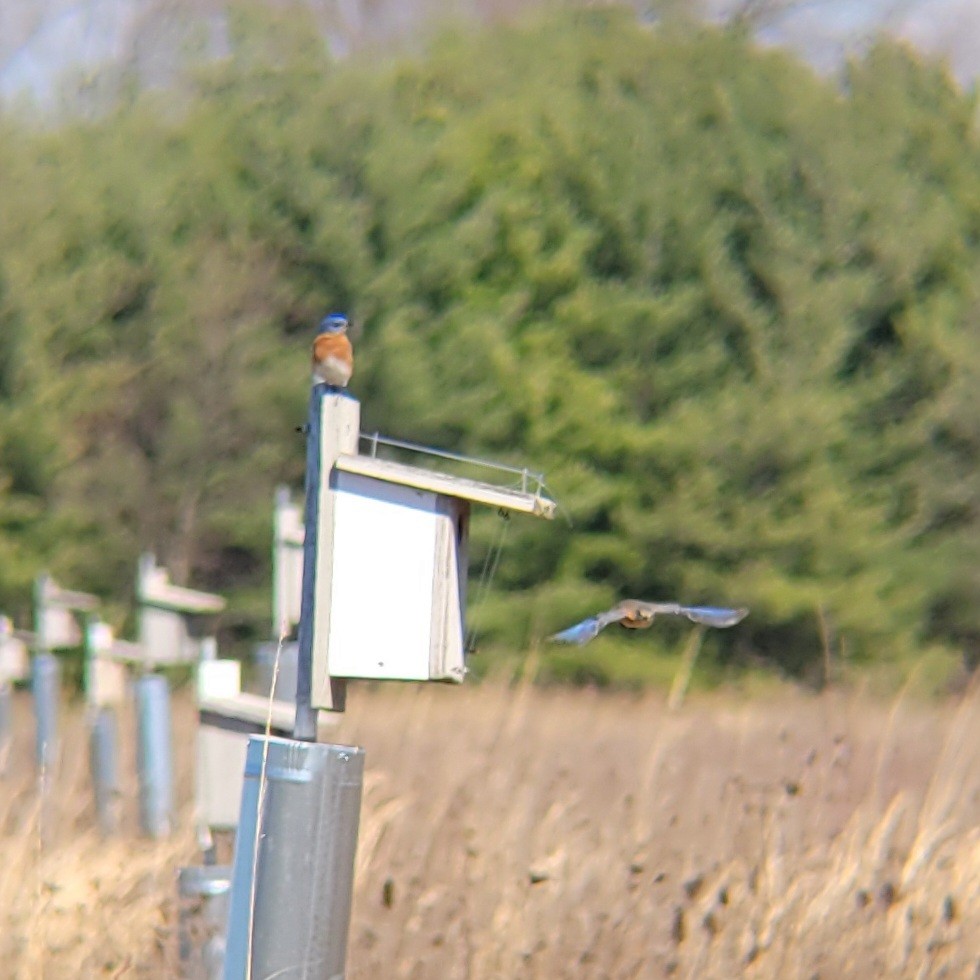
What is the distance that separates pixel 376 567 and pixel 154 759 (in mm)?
2340

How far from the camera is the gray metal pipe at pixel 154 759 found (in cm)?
496

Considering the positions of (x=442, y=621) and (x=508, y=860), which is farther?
(x=508, y=860)

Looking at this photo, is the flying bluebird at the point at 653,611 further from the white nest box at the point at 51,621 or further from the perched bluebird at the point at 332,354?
the white nest box at the point at 51,621

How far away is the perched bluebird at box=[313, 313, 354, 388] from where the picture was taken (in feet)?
12.7

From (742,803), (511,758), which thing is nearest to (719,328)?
(511,758)

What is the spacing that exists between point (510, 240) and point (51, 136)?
4.44 m

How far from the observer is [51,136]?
704 inches

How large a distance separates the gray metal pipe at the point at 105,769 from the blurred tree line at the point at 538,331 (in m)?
10.2

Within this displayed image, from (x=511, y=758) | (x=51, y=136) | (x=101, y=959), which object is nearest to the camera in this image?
(x=101, y=959)

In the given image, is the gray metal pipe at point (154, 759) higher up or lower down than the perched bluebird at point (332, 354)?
lower down

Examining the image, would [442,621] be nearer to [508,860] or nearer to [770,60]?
[508,860]

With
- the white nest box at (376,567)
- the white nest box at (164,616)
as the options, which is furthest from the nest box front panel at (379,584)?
the white nest box at (164,616)

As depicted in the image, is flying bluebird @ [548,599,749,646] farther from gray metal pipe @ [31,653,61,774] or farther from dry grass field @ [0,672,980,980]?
gray metal pipe @ [31,653,61,774]

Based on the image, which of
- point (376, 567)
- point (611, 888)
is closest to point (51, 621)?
point (611, 888)
